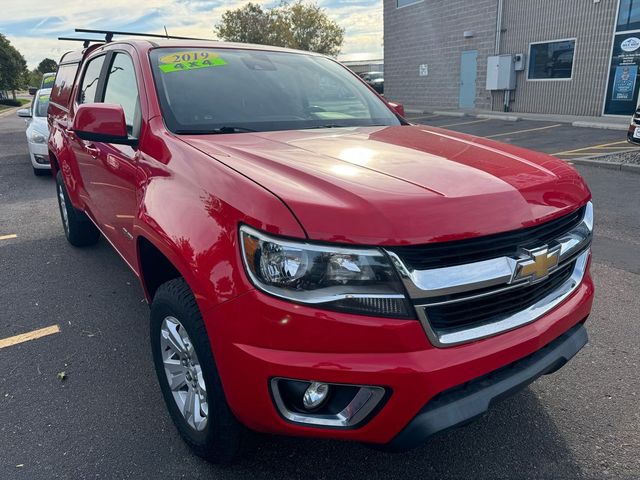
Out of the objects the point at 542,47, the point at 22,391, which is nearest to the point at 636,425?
the point at 22,391

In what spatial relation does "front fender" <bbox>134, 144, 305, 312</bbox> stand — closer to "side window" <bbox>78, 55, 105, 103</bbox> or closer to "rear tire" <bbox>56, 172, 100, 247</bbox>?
"side window" <bbox>78, 55, 105, 103</bbox>

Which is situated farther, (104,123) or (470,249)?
(104,123)

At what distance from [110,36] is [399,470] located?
14.1 feet

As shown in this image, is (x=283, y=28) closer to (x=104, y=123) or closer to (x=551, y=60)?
(x=551, y=60)

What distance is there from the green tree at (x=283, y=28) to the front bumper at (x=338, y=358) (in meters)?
46.2

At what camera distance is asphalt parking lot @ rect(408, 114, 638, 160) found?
10.7 meters

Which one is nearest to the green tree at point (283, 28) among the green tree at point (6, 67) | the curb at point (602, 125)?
the green tree at point (6, 67)

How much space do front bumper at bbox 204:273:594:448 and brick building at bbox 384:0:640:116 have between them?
16.5m

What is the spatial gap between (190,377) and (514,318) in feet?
4.54

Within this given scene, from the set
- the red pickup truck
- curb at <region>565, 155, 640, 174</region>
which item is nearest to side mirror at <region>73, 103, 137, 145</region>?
the red pickup truck

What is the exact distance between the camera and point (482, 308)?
180 cm

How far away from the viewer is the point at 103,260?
492 centimetres

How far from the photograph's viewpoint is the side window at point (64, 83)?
4.76m

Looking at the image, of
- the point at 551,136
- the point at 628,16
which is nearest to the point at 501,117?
the point at 628,16
